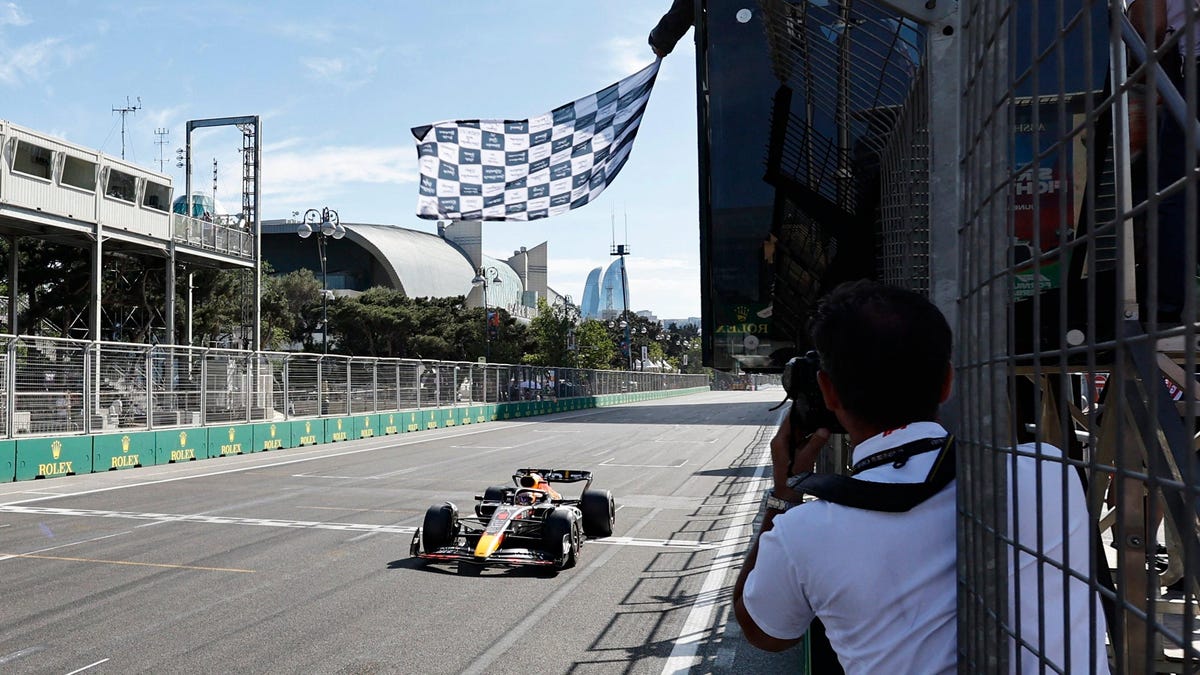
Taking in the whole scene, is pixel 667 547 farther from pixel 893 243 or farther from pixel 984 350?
pixel 984 350

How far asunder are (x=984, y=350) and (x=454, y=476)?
14.4 m

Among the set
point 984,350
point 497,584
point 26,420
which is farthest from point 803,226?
point 26,420

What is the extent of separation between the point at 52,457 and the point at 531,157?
35.4 feet

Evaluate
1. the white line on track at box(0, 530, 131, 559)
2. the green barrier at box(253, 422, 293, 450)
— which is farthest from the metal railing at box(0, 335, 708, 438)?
the white line on track at box(0, 530, 131, 559)

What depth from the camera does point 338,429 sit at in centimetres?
2517

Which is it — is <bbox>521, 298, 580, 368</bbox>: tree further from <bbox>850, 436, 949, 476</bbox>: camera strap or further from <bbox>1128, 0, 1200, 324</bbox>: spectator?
<bbox>850, 436, 949, 476</bbox>: camera strap

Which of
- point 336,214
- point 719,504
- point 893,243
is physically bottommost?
point 719,504

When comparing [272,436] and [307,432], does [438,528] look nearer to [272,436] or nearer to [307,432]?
[272,436]

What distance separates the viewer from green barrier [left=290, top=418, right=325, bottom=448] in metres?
23.2

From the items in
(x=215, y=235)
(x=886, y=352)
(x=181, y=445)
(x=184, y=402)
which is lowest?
(x=181, y=445)

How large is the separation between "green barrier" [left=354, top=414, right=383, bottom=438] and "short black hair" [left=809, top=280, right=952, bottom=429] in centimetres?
2528

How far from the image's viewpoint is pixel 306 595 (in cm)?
713

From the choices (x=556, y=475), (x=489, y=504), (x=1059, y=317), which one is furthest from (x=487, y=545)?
(x=1059, y=317)

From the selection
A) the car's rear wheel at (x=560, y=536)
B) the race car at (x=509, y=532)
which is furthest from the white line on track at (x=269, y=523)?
the car's rear wheel at (x=560, y=536)
